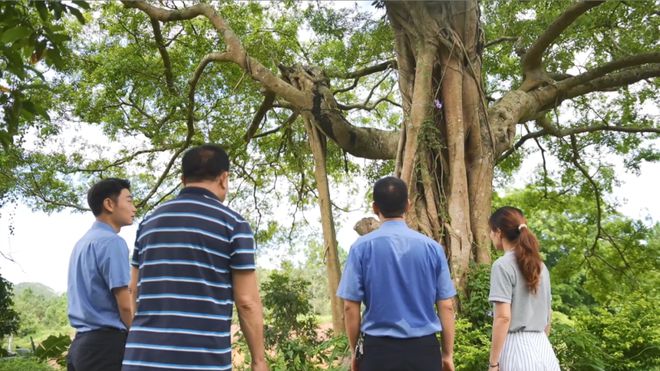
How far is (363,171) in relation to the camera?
12820 mm

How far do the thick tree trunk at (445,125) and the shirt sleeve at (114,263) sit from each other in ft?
14.4

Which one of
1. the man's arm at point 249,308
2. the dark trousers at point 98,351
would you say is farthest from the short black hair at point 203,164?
the dark trousers at point 98,351

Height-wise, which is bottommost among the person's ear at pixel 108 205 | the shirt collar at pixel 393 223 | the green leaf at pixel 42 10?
the shirt collar at pixel 393 223

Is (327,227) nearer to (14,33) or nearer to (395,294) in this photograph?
(395,294)

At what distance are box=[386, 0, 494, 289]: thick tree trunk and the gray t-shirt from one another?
3.59 meters

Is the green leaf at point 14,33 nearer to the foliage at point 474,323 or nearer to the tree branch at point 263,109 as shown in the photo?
the foliage at point 474,323

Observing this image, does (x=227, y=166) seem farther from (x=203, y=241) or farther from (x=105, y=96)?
(x=105, y=96)

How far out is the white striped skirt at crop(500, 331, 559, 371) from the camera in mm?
3166

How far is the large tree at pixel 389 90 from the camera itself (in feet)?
24.3

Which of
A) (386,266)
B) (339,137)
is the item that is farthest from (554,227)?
(386,266)

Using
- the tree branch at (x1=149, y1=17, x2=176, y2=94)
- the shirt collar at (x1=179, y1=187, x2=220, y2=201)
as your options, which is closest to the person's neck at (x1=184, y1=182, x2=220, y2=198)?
the shirt collar at (x1=179, y1=187, x2=220, y2=201)

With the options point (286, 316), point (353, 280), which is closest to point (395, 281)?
point (353, 280)

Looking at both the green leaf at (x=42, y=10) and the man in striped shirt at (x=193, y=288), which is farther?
the green leaf at (x=42, y=10)

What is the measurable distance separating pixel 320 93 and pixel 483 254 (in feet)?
10.3
